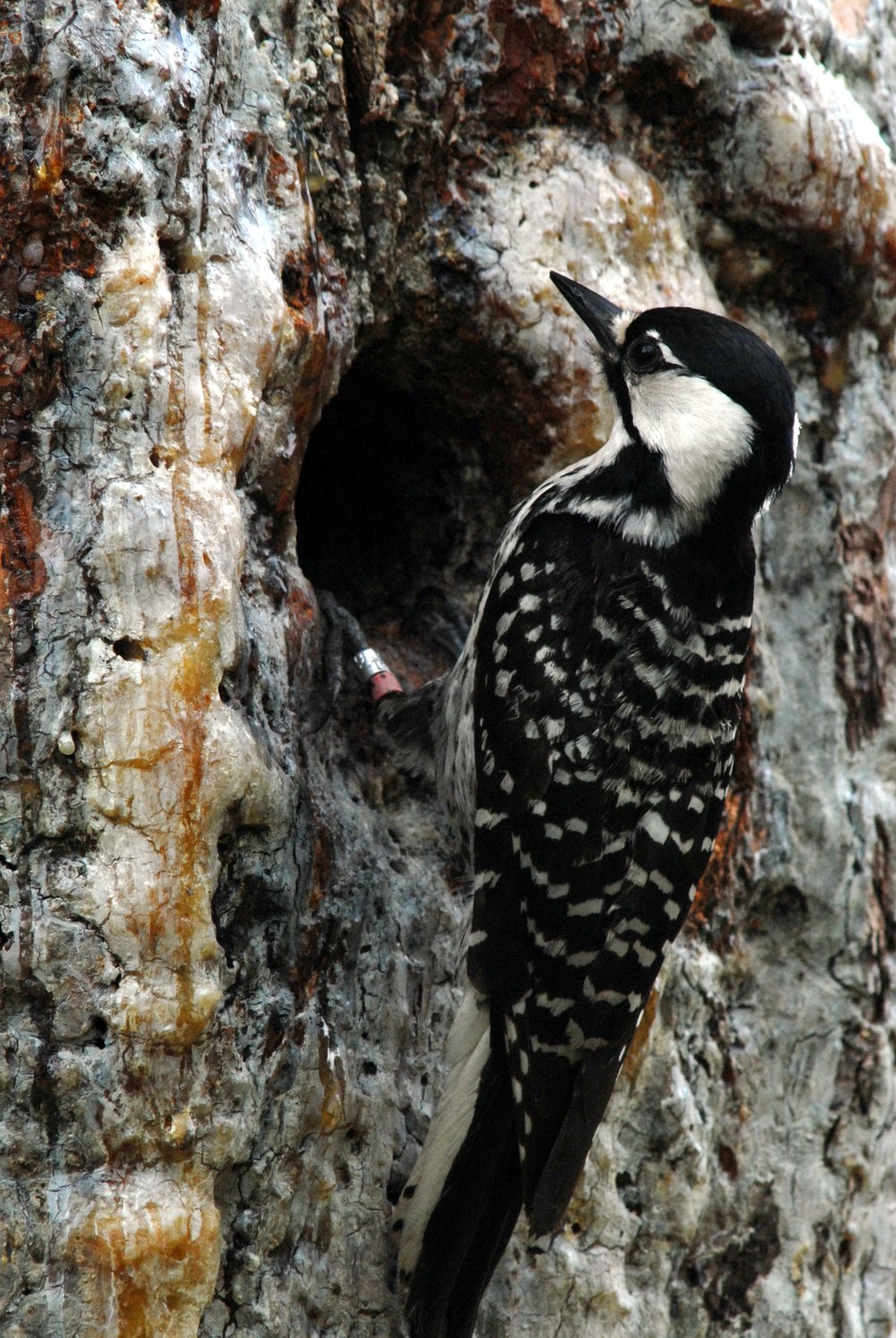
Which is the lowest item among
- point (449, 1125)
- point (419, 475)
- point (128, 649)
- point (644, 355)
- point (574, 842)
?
point (449, 1125)

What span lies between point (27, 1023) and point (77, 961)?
119 millimetres

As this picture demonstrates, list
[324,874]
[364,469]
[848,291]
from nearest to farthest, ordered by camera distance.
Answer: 1. [324,874]
2. [848,291]
3. [364,469]

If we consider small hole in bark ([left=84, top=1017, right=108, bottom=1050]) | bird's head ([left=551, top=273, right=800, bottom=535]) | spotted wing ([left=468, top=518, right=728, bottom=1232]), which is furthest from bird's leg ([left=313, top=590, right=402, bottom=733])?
small hole in bark ([left=84, top=1017, right=108, bottom=1050])

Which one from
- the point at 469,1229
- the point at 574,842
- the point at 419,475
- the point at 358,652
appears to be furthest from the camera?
the point at 419,475

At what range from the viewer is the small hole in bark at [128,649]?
2.23m

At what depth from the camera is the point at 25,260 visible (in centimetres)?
222

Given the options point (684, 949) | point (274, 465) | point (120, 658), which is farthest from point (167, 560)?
point (684, 949)

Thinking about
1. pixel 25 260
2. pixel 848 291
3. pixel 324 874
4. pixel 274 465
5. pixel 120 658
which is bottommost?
pixel 324 874

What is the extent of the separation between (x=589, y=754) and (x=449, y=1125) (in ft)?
2.41

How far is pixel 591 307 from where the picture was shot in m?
2.89

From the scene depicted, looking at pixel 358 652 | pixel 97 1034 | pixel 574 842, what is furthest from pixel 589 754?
pixel 97 1034

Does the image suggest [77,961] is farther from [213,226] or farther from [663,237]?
[663,237]

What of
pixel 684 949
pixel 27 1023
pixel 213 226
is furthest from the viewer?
pixel 684 949

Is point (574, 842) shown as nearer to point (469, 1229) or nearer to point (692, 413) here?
point (469, 1229)
